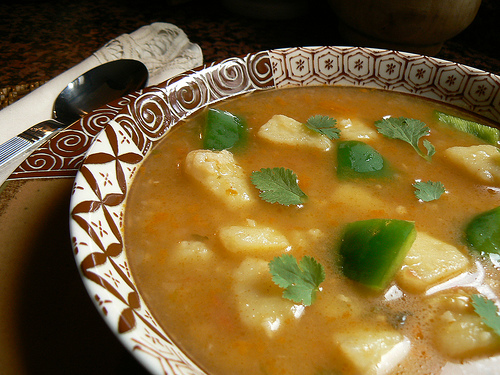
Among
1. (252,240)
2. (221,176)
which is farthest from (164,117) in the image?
(252,240)

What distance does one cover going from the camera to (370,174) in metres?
1.54

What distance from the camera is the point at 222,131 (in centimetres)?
166

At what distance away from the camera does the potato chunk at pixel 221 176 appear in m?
1.40

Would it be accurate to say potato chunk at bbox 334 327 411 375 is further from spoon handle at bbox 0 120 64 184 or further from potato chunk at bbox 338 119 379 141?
spoon handle at bbox 0 120 64 184

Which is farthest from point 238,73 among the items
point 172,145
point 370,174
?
point 370,174

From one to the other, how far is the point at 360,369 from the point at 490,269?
1.70ft

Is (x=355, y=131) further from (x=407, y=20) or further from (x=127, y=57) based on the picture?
(x=127, y=57)

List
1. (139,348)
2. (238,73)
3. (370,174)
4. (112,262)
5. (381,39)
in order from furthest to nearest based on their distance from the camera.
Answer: (381,39), (238,73), (370,174), (112,262), (139,348)

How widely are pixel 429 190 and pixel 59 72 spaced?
210cm

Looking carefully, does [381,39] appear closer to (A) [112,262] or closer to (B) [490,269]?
(B) [490,269]

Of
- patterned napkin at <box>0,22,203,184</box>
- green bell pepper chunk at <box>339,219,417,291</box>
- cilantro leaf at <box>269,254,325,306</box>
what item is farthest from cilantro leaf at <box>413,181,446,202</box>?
patterned napkin at <box>0,22,203,184</box>

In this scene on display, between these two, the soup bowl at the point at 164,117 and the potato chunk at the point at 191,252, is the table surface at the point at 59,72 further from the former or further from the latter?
the potato chunk at the point at 191,252

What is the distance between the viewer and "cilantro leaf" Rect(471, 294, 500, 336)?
105cm

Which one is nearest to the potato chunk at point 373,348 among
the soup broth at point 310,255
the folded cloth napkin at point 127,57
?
the soup broth at point 310,255
